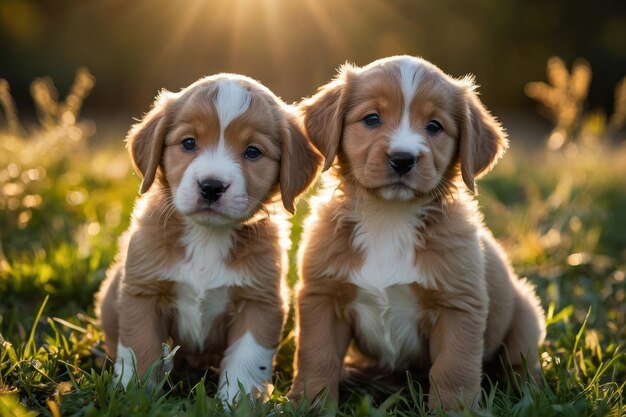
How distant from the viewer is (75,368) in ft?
12.2

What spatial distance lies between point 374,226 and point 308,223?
409mm

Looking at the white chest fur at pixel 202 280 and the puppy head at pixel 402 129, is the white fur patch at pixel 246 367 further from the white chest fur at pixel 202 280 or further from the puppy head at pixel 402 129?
the puppy head at pixel 402 129

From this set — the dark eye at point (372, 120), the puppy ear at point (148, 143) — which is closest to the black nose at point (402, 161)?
the dark eye at point (372, 120)

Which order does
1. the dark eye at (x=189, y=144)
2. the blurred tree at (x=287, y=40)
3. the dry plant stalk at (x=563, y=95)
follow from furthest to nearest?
the blurred tree at (x=287, y=40)
the dry plant stalk at (x=563, y=95)
the dark eye at (x=189, y=144)

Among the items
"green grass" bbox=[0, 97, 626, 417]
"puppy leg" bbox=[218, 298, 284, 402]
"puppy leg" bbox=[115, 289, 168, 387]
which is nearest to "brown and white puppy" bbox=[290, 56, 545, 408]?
"puppy leg" bbox=[218, 298, 284, 402]

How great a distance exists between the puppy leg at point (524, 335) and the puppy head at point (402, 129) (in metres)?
0.88

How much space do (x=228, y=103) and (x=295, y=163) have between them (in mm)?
475

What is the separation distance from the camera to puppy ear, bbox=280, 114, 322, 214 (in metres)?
3.99

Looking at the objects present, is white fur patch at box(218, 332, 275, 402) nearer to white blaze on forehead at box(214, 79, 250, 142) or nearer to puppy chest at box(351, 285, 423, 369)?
puppy chest at box(351, 285, 423, 369)

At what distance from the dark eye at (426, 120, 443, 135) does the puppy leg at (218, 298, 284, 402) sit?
3.82 feet

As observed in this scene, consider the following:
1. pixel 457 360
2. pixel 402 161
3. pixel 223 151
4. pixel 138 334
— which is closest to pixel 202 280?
pixel 138 334

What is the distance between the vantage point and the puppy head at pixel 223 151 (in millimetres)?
3725

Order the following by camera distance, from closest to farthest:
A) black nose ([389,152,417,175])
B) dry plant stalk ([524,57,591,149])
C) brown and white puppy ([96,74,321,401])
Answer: black nose ([389,152,417,175])
brown and white puppy ([96,74,321,401])
dry plant stalk ([524,57,591,149])

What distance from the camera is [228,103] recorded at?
3.84 m
